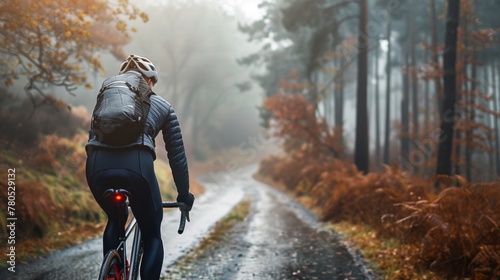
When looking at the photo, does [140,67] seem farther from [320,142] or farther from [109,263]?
[320,142]

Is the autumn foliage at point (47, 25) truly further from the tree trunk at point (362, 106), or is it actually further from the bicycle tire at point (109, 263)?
the tree trunk at point (362, 106)

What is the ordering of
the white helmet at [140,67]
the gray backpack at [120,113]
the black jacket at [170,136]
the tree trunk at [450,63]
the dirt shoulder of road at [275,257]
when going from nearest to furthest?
the gray backpack at [120,113]
the black jacket at [170,136]
the white helmet at [140,67]
the dirt shoulder of road at [275,257]
the tree trunk at [450,63]

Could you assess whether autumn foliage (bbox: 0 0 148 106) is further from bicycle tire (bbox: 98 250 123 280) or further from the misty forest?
bicycle tire (bbox: 98 250 123 280)

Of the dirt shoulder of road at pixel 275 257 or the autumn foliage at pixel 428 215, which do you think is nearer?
the autumn foliage at pixel 428 215

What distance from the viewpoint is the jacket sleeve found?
12.6 ft

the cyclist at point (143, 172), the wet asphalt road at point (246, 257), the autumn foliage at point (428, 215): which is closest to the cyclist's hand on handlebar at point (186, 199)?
the cyclist at point (143, 172)

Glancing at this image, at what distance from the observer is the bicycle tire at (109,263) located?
3.53 m

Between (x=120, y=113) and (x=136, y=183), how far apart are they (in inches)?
21.0

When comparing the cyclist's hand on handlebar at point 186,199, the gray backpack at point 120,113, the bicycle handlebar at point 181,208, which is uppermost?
the gray backpack at point 120,113

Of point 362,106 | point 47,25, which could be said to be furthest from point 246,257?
point 362,106

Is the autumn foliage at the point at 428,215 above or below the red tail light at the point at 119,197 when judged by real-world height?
below

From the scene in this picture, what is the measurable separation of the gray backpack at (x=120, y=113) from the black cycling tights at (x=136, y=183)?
12cm

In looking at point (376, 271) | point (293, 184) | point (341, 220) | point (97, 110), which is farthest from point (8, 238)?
point (293, 184)

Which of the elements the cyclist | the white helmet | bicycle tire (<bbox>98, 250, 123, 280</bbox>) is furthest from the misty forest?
the white helmet
